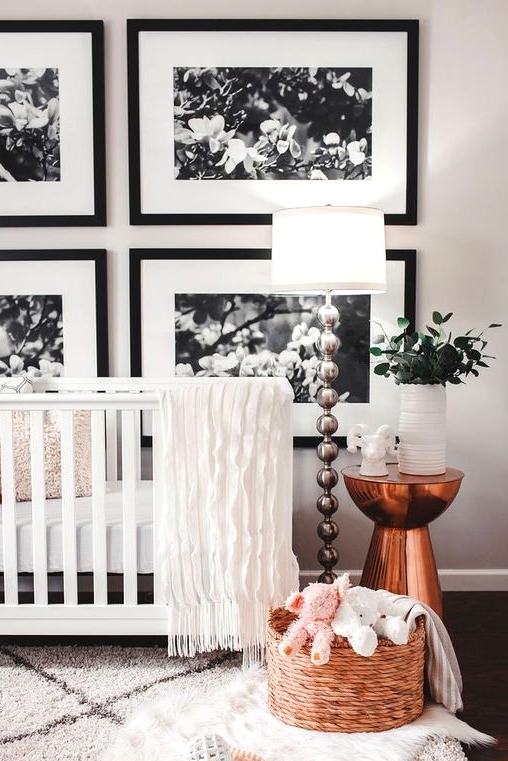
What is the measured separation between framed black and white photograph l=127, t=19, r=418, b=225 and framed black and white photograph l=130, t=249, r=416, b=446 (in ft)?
0.51

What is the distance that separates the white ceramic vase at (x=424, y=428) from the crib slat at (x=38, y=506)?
1046mm

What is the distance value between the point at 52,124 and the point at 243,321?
3.06ft

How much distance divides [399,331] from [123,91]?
4.11ft

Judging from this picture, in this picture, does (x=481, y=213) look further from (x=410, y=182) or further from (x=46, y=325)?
(x=46, y=325)

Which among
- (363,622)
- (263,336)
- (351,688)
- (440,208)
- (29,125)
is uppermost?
(29,125)

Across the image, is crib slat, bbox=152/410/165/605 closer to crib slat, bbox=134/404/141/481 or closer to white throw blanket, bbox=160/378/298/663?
white throw blanket, bbox=160/378/298/663

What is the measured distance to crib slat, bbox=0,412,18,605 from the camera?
1.95m

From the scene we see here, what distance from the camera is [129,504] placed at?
196 centimetres

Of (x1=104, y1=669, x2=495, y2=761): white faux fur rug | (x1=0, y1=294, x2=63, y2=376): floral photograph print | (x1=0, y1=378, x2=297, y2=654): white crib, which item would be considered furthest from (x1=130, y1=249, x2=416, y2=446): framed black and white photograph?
(x1=104, y1=669, x2=495, y2=761): white faux fur rug

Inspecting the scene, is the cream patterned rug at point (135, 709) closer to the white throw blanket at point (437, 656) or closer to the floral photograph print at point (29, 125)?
the white throw blanket at point (437, 656)

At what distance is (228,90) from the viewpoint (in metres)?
2.61

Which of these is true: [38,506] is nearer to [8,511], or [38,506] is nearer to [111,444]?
[8,511]

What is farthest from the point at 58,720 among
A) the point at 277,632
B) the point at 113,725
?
the point at 277,632

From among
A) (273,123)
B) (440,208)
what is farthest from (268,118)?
(440,208)
